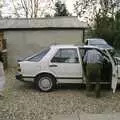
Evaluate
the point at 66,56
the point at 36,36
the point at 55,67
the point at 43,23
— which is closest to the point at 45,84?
the point at 55,67

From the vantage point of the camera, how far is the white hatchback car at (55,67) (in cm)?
1156

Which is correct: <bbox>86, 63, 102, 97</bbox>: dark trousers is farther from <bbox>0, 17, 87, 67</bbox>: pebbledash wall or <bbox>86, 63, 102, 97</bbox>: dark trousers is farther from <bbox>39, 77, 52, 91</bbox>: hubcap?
<bbox>0, 17, 87, 67</bbox>: pebbledash wall

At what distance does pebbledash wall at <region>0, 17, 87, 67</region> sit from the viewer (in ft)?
63.9

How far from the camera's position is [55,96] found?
10875 mm

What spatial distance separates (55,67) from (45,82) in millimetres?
638

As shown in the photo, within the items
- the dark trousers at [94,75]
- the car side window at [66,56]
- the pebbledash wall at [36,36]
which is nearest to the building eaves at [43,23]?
the pebbledash wall at [36,36]

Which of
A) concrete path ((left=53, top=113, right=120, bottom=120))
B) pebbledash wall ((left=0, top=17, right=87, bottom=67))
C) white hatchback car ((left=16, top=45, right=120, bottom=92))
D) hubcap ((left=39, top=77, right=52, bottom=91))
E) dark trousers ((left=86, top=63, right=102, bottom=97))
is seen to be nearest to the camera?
concrete path ((left=53, top=113, right=120, bottom=120))

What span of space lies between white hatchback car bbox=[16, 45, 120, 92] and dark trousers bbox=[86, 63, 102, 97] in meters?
0.37

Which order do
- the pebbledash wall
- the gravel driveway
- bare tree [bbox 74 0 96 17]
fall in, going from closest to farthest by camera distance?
the gravel driveway < the pebbledash wall < bare tree [bbox 74 0 96 17]

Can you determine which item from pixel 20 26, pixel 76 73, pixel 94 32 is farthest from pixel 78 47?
pixel 94 32

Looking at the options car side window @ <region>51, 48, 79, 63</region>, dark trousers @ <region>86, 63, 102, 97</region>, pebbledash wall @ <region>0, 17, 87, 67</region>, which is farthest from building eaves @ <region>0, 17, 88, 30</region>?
dark trousers @ <region>86, 63, 102, 97</region>

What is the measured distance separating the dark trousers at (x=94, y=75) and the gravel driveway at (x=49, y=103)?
317 millimetres

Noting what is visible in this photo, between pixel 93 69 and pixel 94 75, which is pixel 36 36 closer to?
pixel 94 75

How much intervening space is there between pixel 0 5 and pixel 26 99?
28268 mm
